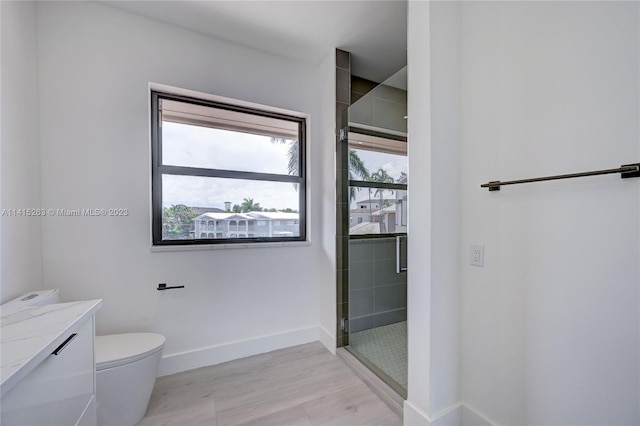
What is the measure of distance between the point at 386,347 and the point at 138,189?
2.33 m

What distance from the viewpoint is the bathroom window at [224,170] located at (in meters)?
2.00

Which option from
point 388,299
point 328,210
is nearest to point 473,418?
point 388,299

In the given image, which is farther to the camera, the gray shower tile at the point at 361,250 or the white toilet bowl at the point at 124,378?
the gray shower tile at the point at 361,250

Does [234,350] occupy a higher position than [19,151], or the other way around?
[19,151]

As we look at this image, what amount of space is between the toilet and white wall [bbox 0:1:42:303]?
145 mm

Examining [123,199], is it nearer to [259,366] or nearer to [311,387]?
[259,366]

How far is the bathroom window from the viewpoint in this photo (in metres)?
2.00

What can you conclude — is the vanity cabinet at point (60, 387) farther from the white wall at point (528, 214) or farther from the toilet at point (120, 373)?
the white wall at point (528, 214)

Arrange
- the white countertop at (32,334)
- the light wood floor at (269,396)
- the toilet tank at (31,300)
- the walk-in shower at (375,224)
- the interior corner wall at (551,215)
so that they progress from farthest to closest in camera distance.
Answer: the walk-in shower at (375,224) < the light wood floor at (269,396) < the toilet tank at (31,300) < the interior corner wall at (551,215) < the white countertop at (32,334)

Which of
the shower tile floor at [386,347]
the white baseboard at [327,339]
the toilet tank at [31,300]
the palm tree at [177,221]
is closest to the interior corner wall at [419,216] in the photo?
the shower tile floor at [386,347]

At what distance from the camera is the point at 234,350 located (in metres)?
2.13

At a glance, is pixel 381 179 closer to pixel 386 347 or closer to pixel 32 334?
pixel 386 347

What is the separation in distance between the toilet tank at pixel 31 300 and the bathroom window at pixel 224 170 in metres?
0.62

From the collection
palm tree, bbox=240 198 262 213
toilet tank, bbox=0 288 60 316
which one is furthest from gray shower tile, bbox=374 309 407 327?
toilet tank, bbox=0 288 60 316
